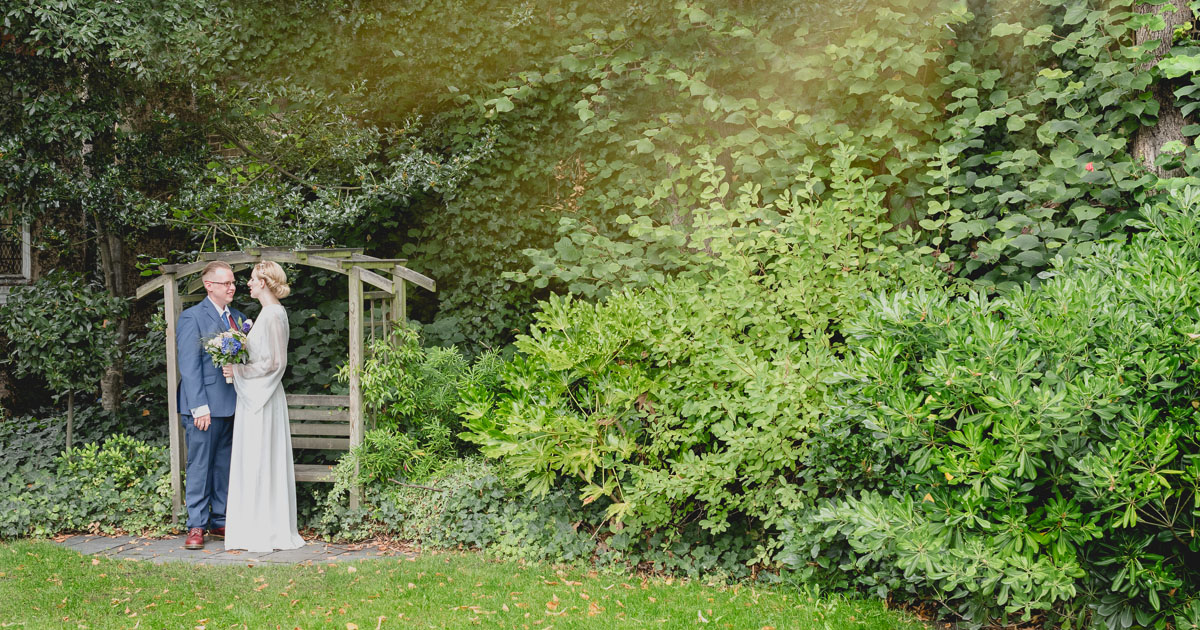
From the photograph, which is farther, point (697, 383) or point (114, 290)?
point (114, 290)

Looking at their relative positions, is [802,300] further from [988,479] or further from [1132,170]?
[1132,170]

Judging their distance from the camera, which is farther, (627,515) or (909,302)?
(627,515)

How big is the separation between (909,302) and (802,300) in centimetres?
119

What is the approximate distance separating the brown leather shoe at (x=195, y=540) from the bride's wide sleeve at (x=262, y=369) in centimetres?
89

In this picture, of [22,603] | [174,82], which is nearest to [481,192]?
[174,82]

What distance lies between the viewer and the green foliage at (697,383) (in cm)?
A: 471

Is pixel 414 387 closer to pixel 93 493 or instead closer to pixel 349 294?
pixel 349 294

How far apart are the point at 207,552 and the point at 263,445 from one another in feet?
2.50

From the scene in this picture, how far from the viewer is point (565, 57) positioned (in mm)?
7215

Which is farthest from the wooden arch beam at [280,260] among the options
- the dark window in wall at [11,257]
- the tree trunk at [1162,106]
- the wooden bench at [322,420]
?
the tree trunk at [1162,106]

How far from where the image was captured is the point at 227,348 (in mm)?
5621

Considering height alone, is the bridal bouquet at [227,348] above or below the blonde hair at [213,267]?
below

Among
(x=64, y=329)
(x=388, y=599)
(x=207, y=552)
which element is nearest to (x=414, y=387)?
(x=207, y=552)

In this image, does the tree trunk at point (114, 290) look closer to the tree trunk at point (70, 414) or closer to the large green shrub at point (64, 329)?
the large green shrub at point (64, 329)
